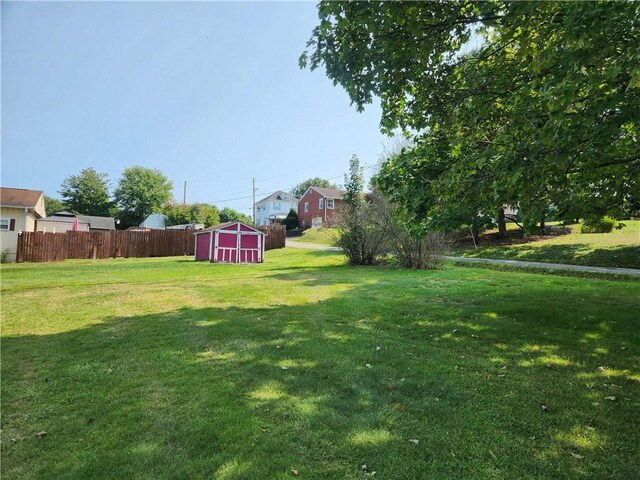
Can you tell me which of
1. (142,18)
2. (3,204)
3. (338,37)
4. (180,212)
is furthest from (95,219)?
(338,37)

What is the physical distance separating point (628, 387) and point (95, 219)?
178ft

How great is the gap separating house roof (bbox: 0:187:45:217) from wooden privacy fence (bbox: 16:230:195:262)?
105 inches

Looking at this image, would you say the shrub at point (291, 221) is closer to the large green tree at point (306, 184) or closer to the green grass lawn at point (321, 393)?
the large green tree at point (306, 184)

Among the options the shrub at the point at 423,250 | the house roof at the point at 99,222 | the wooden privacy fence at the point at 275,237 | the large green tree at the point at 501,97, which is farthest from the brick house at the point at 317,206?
the large green tree at the point at 501,97

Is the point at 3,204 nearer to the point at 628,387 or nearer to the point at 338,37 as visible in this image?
the point at 338,37

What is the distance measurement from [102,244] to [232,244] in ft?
30.1

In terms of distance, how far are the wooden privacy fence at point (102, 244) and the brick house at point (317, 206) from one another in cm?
1995

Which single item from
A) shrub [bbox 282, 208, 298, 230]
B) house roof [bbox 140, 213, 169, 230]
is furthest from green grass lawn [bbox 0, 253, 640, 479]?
house roof [bbox 140, 213, 169, 230]

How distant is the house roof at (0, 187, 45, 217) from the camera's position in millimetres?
21453

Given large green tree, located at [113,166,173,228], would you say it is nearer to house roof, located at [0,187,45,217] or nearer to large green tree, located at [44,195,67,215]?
large green tree, located at [44,195,67,215]

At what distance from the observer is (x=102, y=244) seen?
23.5m

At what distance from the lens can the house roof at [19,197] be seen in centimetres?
2145

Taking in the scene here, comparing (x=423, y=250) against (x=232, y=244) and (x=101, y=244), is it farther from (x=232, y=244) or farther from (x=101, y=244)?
(x=101, y=244)

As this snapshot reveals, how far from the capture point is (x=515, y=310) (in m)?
6.86
